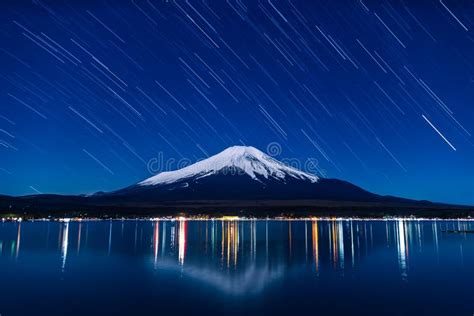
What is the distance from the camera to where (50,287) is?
19.2 m

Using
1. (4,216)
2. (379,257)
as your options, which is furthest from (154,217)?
(379,257)

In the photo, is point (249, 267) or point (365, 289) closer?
point (365, 289)

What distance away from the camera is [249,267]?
25.2 metres

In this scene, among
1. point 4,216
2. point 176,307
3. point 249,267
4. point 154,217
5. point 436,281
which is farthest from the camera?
point 154,217

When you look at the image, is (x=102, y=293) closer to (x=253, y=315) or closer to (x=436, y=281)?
(x=253, y=315)

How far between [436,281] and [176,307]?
12.9 meters

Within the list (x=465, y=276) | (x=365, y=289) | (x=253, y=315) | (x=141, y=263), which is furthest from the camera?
(x=141, y=263)

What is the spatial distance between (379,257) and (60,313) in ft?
75.5

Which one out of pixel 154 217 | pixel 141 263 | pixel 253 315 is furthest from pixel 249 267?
pixel 154 217

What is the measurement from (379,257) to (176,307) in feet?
65.7

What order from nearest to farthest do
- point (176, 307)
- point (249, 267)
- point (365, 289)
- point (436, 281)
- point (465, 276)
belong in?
1. point (176, 307)
2. point (365, 289)
3. point (436, 281)
4. point (465, 276)
5. point (249, 267)

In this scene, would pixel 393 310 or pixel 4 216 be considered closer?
pixel 393 310

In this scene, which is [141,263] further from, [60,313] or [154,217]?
[154,217]

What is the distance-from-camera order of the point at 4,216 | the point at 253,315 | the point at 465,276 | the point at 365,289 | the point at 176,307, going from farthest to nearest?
the point at 4,216, the point at 465,276, the point at 365,289, the point at 176,307, the point at 253,315
